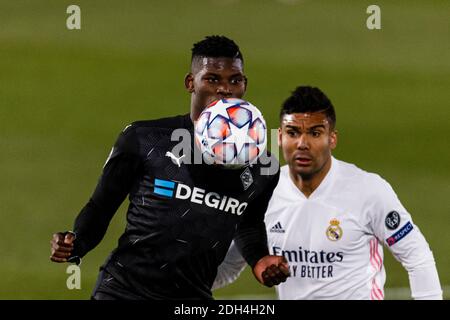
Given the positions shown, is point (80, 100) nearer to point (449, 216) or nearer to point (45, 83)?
point (45, 83)

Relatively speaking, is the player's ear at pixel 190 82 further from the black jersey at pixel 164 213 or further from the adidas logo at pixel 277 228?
the adidas logo at pixel 277 228

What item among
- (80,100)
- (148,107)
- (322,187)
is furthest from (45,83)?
(322,187)

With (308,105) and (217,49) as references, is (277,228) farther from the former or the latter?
(217,49)

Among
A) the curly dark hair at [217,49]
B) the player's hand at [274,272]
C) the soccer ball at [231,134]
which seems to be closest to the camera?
the soccer ball at [231,134]

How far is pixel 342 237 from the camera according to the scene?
865cm

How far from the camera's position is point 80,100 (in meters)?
16.6

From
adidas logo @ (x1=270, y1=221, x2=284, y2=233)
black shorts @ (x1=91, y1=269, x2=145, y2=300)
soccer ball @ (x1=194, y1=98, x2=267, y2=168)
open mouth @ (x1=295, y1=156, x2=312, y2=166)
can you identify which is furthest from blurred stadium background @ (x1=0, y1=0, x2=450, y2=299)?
soccer ball @ (x1=194, y1=98, x2=267, y2=168)

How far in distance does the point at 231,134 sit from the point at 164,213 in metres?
0.69

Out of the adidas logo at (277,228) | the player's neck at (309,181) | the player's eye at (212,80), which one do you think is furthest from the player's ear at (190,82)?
the adidas logo at (277,228)

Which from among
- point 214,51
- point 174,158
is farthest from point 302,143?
point 174,158

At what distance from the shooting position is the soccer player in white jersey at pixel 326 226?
848 cm

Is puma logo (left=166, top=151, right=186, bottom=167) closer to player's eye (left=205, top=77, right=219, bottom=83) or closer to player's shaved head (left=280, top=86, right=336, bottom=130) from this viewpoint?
player's eye (left=205, top=77, right=219, bottom=83)

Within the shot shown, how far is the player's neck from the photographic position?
29.1 feet

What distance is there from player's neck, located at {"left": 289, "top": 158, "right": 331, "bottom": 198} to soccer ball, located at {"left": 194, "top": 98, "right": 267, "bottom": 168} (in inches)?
85.1
